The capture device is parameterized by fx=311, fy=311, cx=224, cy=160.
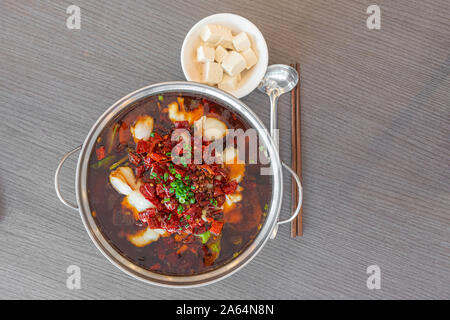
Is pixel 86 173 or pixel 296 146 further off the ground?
pixel 296 146

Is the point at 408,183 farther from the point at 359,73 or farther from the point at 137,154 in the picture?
the point at 137,154

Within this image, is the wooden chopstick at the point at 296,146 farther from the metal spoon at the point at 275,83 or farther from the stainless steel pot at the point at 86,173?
the stainless steel pot at the point at 86,173

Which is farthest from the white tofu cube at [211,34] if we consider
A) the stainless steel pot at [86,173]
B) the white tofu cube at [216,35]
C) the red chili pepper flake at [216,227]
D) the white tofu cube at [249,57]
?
the red chili pepper flake at [216,227]

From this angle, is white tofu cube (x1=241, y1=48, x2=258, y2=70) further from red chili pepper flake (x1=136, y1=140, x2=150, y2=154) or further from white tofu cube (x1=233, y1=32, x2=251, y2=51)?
red chili pepper flake (x1=136, y1=140, x2=150, y2=154)

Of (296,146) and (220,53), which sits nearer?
(220,53)

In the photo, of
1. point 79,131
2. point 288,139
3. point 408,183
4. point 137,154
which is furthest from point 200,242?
point 408,183

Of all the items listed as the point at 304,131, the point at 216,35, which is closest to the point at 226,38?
the point at 216,35

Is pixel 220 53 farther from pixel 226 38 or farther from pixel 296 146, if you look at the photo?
pixel 296 146
